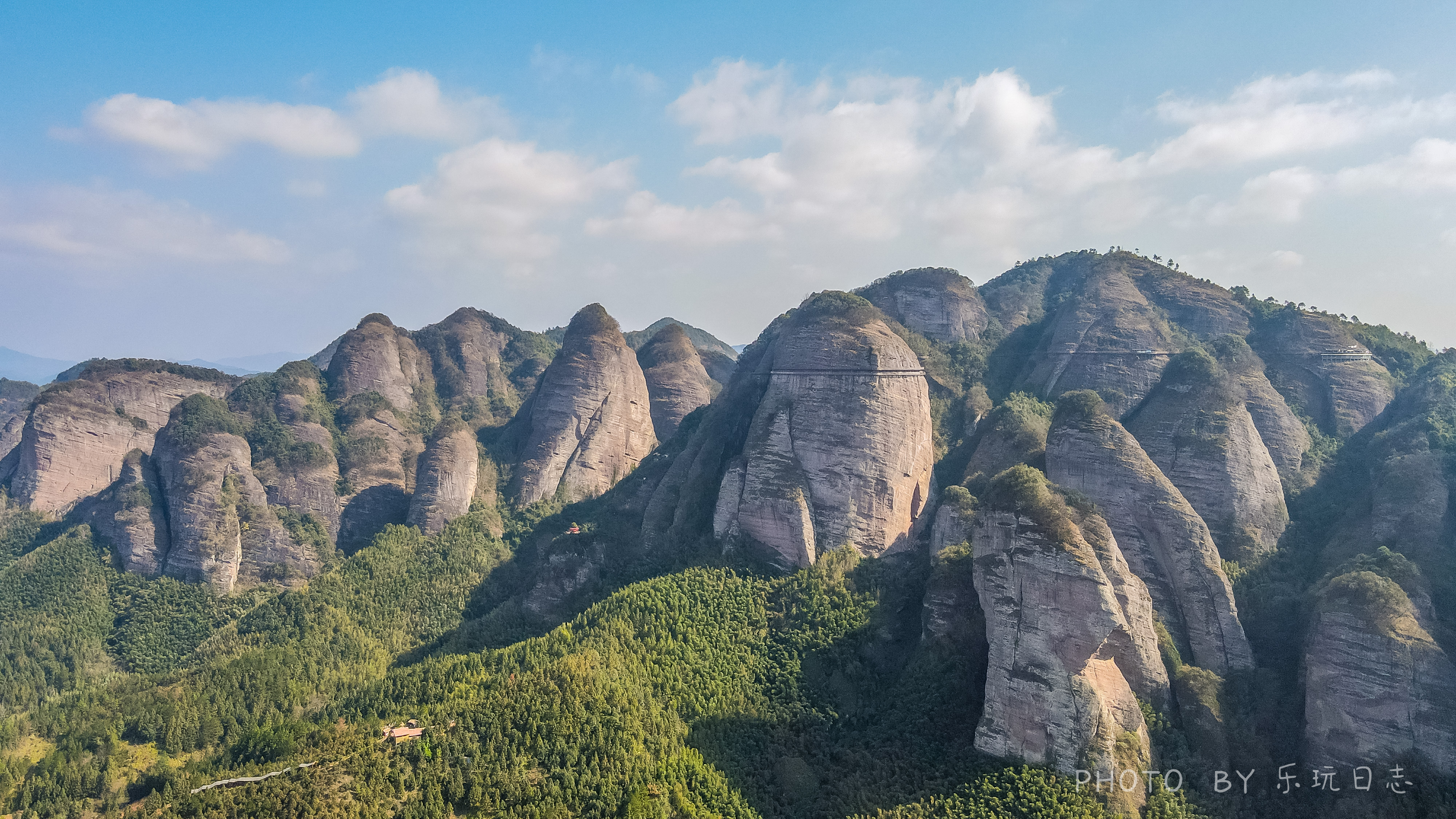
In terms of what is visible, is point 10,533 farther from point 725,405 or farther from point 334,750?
point 725,405

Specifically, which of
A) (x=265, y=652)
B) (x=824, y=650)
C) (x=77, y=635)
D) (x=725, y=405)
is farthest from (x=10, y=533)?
(x=824, y=650)

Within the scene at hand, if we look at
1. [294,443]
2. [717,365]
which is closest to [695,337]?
[717,365]

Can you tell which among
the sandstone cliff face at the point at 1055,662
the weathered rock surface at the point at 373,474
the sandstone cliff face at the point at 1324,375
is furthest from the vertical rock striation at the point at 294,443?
the sandstone cliff face at the point at 1324,375

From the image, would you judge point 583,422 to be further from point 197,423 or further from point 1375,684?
point 1375,684

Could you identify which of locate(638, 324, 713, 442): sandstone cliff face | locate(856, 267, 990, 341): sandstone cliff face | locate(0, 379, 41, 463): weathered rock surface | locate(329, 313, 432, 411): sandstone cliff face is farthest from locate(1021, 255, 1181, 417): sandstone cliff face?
locate(0, 379, 41, 463): weathered rock surface

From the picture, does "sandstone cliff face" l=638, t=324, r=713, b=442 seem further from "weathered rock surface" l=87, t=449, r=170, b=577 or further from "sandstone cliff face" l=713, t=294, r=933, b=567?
"weathered rock surface" l=87, t=449, r=170, b=577
